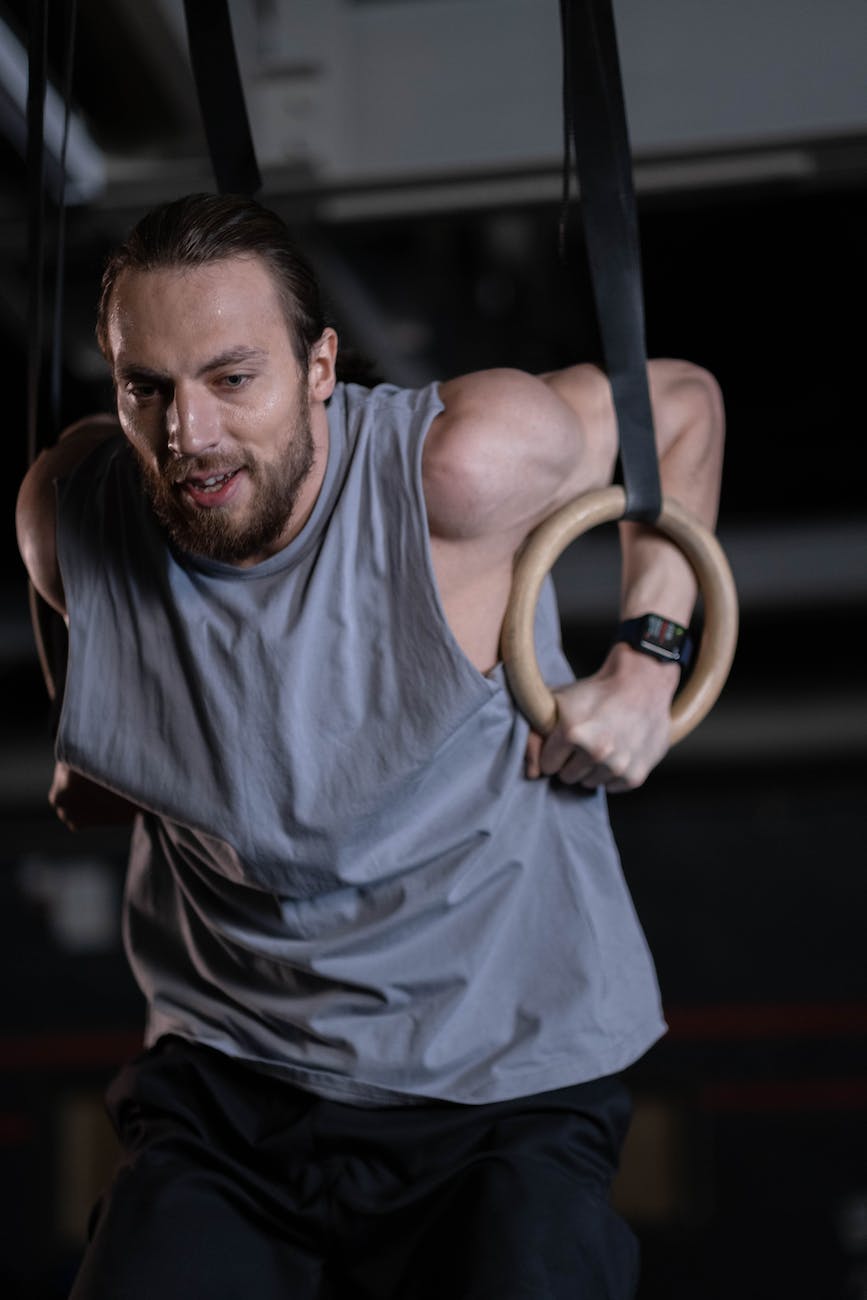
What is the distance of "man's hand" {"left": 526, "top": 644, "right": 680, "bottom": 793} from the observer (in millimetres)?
1338

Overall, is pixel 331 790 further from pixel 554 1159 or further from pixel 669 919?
pixel 669 919

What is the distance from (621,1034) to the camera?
1.35 meters

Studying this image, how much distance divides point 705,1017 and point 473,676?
3011 mm

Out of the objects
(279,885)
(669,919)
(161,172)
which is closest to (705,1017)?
(669,919)

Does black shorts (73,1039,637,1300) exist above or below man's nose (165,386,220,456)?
below

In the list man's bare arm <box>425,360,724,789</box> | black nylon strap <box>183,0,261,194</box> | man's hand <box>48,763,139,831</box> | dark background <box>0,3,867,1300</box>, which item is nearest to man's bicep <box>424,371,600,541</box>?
man's bare arm <box>425,360,724,789</box>

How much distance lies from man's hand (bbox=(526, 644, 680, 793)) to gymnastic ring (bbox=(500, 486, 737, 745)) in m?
0.02

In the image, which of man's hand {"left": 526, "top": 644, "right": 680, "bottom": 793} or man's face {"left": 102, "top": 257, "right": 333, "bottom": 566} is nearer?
man's face {"left": 102, "top": 257, "right": 333, "bottom": 566}

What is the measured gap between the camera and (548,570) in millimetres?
1325

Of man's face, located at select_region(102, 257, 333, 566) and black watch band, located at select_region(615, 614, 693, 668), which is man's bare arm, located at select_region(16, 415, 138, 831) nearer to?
man's face, located at select_region(102, 257, 333, 566)

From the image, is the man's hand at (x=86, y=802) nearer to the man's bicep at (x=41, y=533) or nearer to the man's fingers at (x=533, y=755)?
the man's bicep at (x=41, y=533)

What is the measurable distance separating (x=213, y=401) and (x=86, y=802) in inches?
19.5

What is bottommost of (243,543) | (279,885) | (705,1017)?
(705,1017)

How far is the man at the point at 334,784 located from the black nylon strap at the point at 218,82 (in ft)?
0.75
